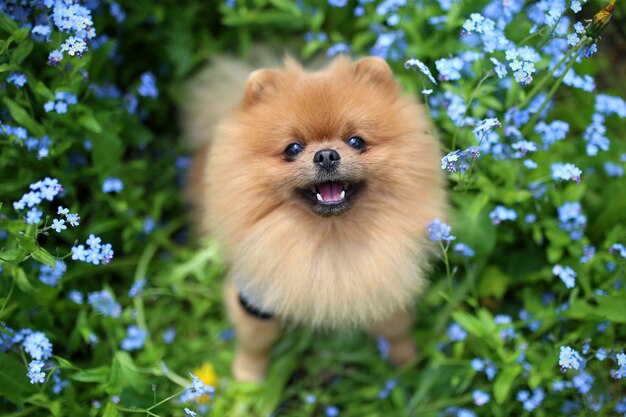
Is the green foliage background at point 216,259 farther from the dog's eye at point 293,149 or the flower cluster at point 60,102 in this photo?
the dog's eye at point 293,149

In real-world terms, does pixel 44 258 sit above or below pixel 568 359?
above

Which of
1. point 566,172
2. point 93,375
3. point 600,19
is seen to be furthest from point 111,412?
point 600,19

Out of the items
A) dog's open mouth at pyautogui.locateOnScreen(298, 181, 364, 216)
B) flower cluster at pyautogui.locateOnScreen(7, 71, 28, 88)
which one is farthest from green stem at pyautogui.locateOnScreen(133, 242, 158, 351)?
dog's open mouth at pyautogui.locateOnScreen(298, 181, 364, 216)

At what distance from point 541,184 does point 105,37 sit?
246 centimetres

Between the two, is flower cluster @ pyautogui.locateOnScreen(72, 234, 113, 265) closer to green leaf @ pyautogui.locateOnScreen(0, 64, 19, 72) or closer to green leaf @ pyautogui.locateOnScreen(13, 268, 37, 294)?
green leaf @ pyautogui.locateOnScreen(13, 268, 37, 294)

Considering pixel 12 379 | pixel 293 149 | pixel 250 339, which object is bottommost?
pixel 12 379

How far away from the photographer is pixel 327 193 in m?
2.17

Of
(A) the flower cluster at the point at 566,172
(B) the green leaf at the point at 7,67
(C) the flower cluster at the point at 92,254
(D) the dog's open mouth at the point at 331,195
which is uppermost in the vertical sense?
(B) the green leaf at the point at 7,67

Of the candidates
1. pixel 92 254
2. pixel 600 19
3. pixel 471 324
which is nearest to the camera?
pixel 600 19

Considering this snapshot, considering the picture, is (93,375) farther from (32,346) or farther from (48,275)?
(48,275)

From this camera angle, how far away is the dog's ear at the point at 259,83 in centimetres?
222

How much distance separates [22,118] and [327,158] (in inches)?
57.8

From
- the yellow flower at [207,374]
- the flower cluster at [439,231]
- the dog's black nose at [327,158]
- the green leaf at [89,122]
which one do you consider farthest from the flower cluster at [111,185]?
the flower cluster at [439,231]

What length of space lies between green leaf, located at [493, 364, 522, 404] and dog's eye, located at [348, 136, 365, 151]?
50.6 inches
